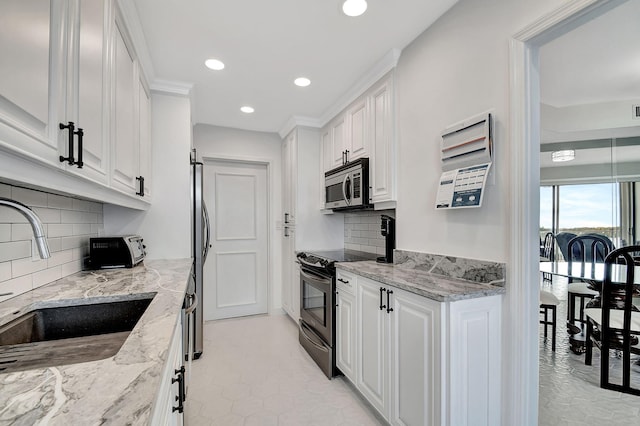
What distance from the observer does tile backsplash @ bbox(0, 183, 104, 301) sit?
1.18m

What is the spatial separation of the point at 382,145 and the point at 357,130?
18.6 inches

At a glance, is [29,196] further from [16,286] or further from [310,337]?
[310,337]

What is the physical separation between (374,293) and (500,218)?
33.2 inches

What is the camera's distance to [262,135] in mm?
4008

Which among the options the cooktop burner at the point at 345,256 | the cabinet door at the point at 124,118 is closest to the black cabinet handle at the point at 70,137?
the cabinet door at the point at 124,118

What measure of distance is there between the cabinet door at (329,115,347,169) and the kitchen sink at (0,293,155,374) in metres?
2.22

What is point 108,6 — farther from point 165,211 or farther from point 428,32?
point 428,32

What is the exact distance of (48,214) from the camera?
1.50 meters

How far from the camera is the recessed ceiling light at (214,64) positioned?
7.49 ft

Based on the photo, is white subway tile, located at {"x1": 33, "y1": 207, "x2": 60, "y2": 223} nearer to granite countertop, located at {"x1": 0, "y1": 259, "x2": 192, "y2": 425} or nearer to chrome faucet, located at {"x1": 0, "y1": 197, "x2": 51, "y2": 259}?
granite countertop, located at {"x1": 0, "y1": 259, "x2": 192, "y2": 425}

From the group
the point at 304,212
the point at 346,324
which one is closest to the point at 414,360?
the point at 346,324

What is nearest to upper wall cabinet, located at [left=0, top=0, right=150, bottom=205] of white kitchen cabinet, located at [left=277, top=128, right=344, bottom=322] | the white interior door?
white kitchen cabinet, located at [left=277, top=128, right=344, bottom=322]

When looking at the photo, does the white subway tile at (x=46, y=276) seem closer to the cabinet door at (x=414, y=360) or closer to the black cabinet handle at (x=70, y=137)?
the black cabinet handle at (x=70, y=137)

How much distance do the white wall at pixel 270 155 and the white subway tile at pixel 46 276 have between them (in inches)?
93.7
